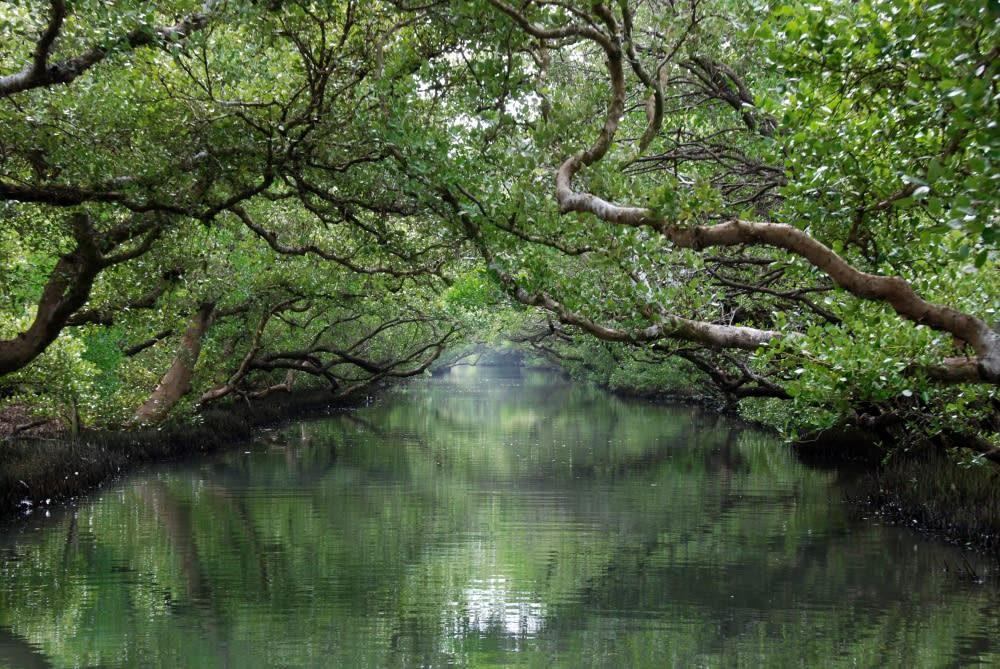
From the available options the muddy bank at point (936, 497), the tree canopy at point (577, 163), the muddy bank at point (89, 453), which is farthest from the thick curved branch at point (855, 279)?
the muddy bank at point (89, 453)

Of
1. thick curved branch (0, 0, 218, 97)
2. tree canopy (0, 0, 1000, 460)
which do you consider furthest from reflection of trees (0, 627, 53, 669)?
thick curved branch (0, 0, 218, 97)

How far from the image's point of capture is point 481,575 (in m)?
10.3

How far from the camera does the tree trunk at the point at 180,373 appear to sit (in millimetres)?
20000

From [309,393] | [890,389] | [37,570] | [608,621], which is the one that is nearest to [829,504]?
[608,621]

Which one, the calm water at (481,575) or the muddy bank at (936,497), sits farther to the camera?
the muddy bank at (936,497)

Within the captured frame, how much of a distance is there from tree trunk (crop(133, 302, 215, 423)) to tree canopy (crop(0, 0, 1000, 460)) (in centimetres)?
306

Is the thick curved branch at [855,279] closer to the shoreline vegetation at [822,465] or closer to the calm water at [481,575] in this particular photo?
the calm water at [481,575]

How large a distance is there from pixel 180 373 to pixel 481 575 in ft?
41.7

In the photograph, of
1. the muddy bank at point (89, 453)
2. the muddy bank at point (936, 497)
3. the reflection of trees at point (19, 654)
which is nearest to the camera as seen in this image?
the reflection of trees at point (19, 654)

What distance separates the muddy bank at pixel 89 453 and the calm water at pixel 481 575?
22.4 inches

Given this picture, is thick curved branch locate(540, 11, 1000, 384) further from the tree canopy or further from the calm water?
the calm water

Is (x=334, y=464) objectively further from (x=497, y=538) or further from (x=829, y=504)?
(x=829, y=504)

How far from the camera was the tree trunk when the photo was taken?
20.0m

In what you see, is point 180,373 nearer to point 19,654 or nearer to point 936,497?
point 19,654
